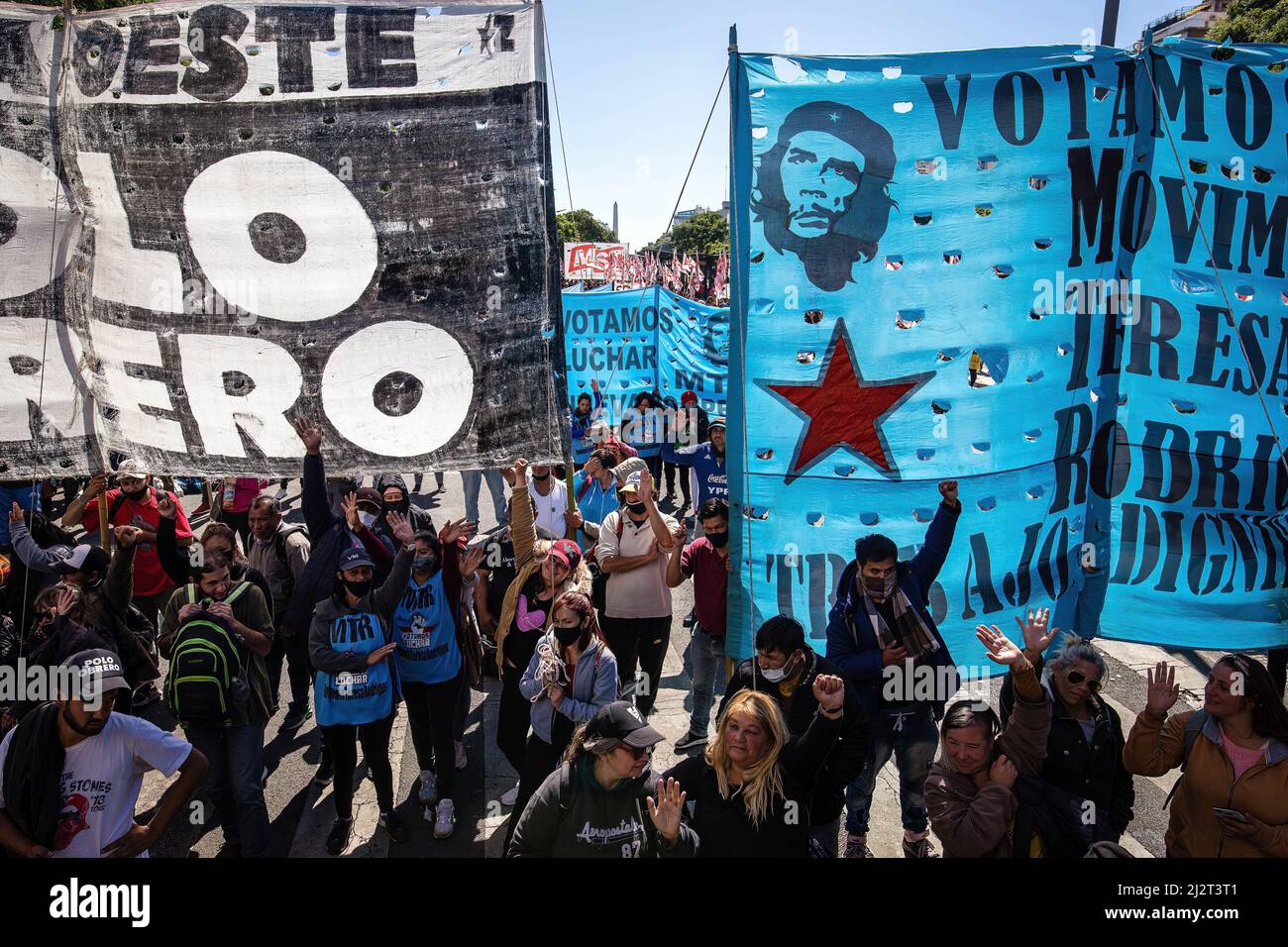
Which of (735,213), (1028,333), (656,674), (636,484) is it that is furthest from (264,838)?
(1028,333)

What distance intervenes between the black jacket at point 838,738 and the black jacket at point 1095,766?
80 cm

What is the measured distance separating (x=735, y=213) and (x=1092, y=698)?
275 cm

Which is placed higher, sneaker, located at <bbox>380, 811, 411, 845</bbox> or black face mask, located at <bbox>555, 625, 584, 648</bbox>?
black face mask, located at <bbox>555, 625, 584, 648</bbox>

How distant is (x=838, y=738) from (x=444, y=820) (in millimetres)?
2571

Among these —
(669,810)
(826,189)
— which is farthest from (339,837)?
(826,189)

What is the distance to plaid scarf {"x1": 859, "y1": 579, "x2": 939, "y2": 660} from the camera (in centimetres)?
400

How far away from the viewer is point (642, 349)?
12.5 metres

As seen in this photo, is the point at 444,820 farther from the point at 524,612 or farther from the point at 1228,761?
the point at 1228,761

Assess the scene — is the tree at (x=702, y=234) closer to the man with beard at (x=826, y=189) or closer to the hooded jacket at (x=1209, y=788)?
the man with beard at (x=826, y=189)

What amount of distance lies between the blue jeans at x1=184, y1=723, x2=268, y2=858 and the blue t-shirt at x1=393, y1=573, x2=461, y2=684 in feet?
2.81

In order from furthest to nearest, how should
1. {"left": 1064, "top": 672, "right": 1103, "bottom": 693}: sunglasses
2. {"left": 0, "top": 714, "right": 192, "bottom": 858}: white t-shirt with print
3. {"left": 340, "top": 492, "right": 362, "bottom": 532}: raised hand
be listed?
1. {"left": 340, "top": 492, "right": 362, "bottom": 532}: raised hand
2. {"left": 1064, "top": 672, "right": 1103, "bottom": 693}: sunglasses
3. {"left": 0, "top": 714, "right": 192, "bottom": 858}: white t-shirt with print

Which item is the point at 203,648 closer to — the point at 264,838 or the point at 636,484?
the point at 264,838

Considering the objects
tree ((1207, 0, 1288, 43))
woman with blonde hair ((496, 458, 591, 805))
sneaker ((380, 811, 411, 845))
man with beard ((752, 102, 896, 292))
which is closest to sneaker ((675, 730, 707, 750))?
woman with blonde hair ((496, 458, 591, 805))

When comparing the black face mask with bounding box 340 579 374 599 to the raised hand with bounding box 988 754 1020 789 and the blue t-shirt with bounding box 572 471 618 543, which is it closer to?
the blue t-shirt with bounding box 572 471 618 543
